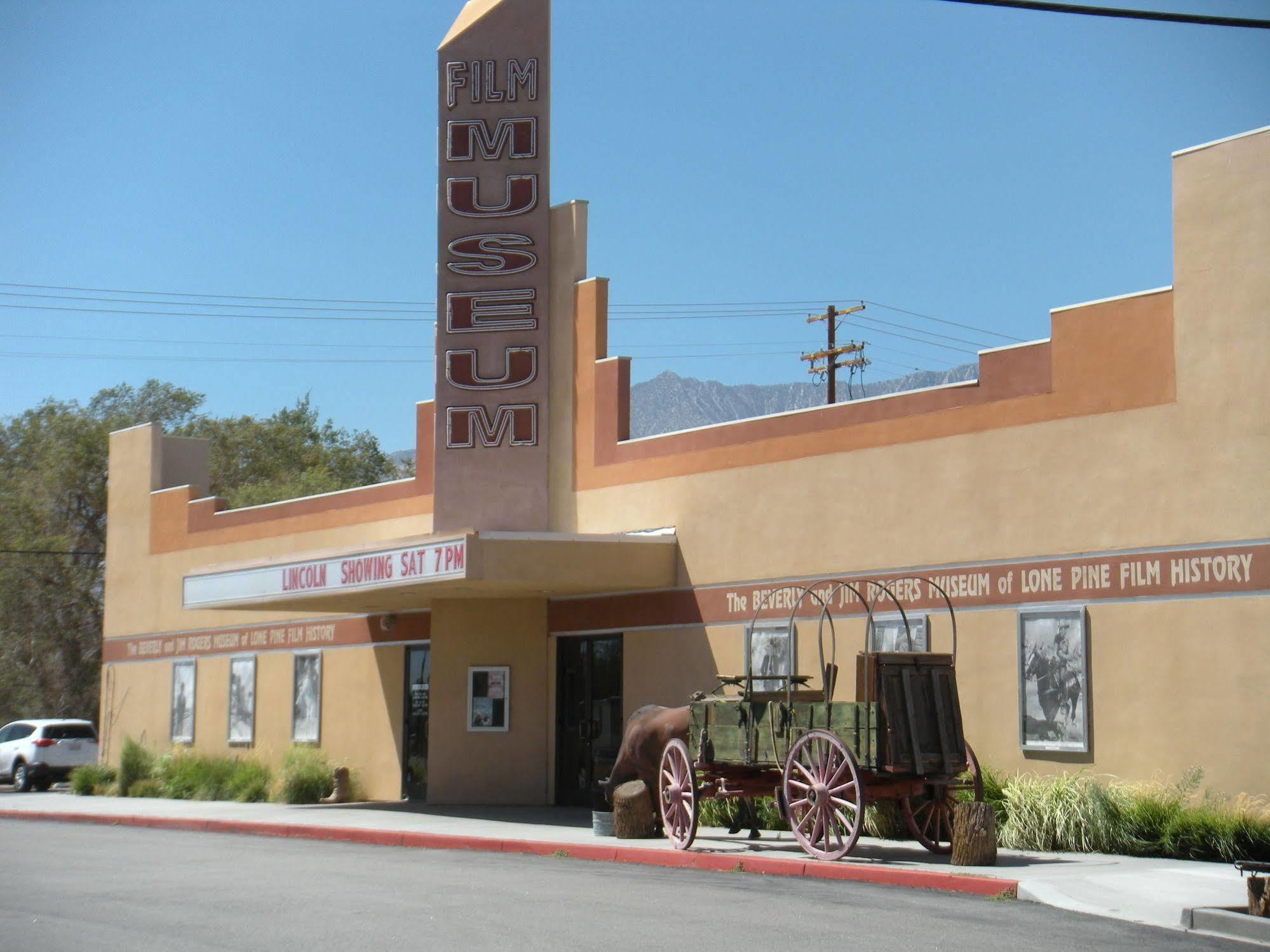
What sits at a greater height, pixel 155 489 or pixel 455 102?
pixel 455 102

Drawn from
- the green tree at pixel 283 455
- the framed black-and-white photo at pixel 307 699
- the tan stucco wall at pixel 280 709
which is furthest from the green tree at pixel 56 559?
the framed black-and-white photo at pixel 307 699

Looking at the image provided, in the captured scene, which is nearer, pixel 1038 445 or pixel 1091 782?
pixel 1091 782

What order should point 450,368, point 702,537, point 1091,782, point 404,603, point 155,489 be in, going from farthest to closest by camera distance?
1. point 155,489
2. point 404,603
3. point 450,368
4. point 702,537
5. point 1091,782

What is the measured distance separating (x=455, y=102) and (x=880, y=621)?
11.1 m

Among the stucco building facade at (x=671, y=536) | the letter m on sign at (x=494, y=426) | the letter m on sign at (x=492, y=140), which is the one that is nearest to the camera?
the stucco building facade at (x=671, y=536)

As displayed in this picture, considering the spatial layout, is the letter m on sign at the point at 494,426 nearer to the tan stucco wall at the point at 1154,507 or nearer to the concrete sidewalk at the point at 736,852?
the concrete sidewalk at the point at 736,852

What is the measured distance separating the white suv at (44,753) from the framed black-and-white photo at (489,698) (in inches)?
556

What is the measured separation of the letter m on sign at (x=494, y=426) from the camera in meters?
23.9

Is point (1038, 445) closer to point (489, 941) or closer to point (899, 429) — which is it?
point (899, 429)

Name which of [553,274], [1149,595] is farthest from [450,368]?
[1149,595]

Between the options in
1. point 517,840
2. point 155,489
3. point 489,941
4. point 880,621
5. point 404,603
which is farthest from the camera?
point 155,489

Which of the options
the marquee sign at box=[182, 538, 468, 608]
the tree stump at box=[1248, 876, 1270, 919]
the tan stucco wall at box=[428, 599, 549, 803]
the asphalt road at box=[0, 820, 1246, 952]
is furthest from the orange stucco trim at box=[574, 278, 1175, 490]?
the tree stump at box=[1248, 876, 1270, 919]

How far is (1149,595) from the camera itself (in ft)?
54.7

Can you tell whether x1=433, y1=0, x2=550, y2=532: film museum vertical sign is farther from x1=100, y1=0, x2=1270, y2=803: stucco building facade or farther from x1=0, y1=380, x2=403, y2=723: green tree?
x1=0, y1=380, x2=403, y2=723: green tree
